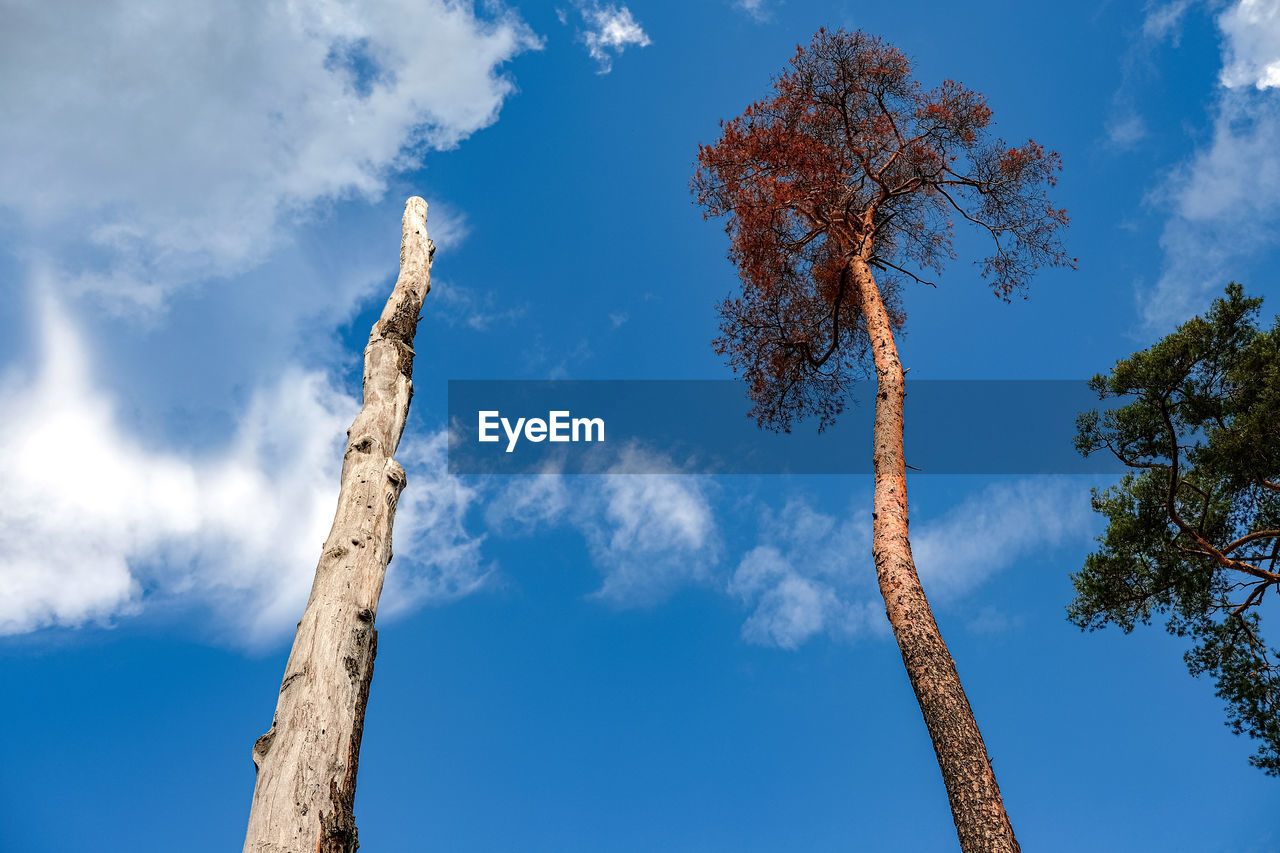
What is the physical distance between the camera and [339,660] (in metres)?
4.36

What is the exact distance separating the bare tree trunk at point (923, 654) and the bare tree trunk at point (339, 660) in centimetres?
417

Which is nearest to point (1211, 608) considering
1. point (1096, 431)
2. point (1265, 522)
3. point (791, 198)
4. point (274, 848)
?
point (1265, 522)

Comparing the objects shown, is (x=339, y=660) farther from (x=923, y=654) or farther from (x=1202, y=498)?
(x=1202, y=498)

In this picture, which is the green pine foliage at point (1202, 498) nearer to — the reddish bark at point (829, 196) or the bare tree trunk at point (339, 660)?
the reddish bark at point (829, 196)

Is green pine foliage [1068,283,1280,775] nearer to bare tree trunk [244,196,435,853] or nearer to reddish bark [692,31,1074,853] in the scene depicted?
reddish bark [692,31,1074,853]

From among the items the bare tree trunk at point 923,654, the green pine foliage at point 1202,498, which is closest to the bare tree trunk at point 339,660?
the bare tree trunk at point 923,654

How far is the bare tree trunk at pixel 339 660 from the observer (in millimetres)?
3744

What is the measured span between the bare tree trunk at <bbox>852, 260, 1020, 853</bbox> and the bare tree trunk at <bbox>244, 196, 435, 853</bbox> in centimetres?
417

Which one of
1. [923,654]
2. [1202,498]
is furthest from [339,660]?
[1202,498]

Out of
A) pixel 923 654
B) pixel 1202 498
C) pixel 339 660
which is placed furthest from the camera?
pixel 1202 498

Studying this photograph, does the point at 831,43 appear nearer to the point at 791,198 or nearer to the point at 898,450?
the point at 791,198

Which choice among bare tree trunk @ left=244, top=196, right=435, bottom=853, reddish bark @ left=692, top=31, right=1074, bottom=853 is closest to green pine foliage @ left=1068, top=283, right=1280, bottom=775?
reddish bark @ left=692, top=31, right=1074, bottom=853

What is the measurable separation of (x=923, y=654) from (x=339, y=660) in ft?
15.2

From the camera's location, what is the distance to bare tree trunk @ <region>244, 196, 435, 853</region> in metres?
3.74
